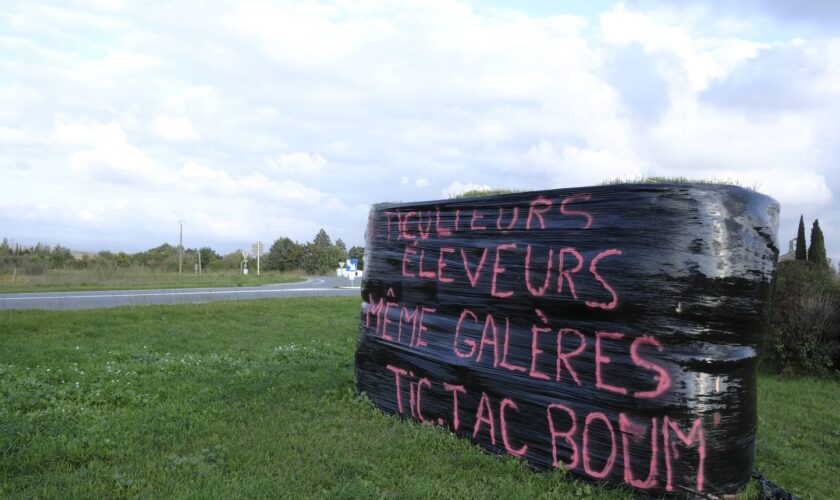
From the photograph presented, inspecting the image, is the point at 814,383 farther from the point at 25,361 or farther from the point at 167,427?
the point at 25,361

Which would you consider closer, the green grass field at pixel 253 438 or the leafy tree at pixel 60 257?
the green grass field at pixel 253 438

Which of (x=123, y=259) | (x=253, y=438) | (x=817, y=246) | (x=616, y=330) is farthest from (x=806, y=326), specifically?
(x=123, y=259)

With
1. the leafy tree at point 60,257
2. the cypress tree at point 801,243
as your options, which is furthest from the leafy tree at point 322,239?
the cypress tree at point 801,243

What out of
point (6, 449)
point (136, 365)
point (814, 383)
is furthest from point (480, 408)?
point (814, 383)

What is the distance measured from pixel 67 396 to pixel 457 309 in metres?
3.73

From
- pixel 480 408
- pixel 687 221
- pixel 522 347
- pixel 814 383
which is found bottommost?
pixel 814 383

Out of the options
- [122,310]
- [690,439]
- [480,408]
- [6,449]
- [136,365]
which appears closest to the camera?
[690,439]

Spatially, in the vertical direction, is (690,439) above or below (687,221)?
below

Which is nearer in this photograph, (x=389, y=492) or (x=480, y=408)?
(x=389, y=492)

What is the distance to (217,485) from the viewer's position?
11.4ft

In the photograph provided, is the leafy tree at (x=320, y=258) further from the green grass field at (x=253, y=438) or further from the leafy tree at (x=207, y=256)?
the green grass field at (x=253, y=438)

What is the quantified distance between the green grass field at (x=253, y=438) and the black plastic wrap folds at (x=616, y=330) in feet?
0.93

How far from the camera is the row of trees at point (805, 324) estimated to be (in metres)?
8.62

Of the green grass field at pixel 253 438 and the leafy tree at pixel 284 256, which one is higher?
the leafy tree at pixel 284 256
